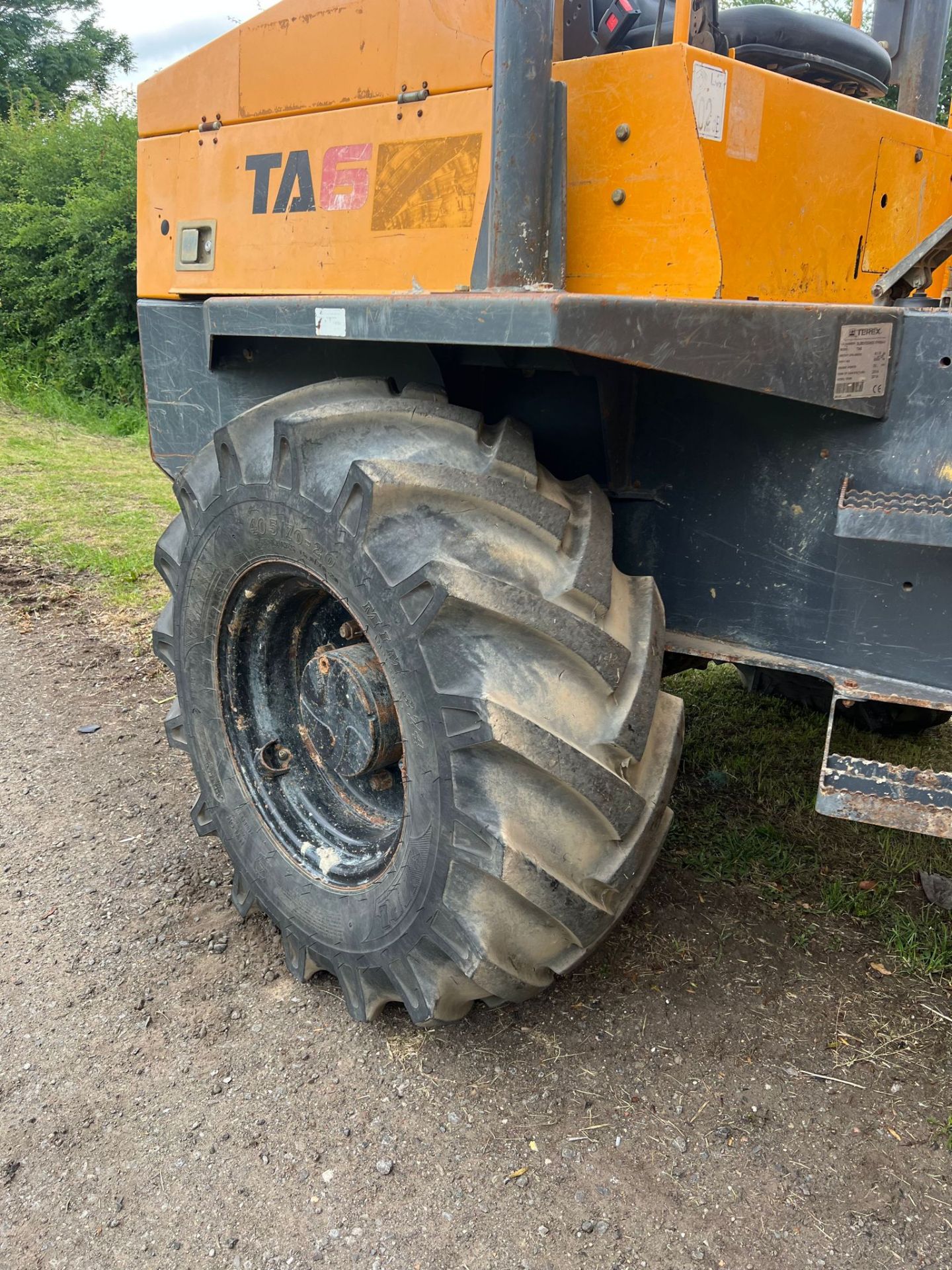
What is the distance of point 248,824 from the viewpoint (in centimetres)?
268

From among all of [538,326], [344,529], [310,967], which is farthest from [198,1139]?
[538,326]

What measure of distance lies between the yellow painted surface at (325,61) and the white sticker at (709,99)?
0.45 m

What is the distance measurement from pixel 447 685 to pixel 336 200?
4.38 feet

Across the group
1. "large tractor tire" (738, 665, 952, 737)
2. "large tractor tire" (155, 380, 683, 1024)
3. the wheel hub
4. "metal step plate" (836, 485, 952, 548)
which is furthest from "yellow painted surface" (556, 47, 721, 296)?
"large tractor tire" (738, 665, 952, 737)

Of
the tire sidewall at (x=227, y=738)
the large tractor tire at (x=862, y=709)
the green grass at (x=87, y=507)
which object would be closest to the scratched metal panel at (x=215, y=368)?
the tire sidewall at (x=227, y=738)

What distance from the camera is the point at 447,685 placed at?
1994 millimetres

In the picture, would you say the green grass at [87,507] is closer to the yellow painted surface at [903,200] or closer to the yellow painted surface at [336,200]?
the yellow painted surface at [336,200]

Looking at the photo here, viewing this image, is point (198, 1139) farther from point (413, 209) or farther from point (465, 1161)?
point (413, 209)

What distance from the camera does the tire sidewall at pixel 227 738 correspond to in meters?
2.09

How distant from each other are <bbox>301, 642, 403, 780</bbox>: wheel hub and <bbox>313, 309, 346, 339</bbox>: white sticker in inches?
26.1

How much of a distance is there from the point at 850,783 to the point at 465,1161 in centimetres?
101

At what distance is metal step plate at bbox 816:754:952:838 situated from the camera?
1.95 meters

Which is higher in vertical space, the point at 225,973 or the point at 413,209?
the point at 413,209

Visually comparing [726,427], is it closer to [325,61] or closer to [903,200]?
[903,200]
